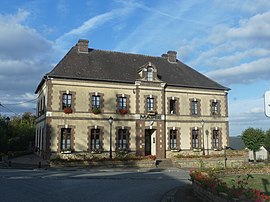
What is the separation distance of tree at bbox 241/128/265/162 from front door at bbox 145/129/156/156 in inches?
546

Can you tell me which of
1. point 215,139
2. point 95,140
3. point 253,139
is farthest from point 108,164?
point 253,139

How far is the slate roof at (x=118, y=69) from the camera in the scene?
2778 centimetres

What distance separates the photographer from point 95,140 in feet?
90.3

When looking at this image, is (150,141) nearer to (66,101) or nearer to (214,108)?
(214,108)

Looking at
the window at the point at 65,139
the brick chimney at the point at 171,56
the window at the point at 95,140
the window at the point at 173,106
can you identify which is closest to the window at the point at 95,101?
the window at the point at 95,140

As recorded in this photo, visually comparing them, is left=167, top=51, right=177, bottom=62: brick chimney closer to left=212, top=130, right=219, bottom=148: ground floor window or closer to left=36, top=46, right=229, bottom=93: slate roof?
left=36, top=46, right=229, bottom=93: slate roof

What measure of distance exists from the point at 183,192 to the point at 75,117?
16.4 metres

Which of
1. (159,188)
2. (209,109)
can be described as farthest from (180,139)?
(159,188)

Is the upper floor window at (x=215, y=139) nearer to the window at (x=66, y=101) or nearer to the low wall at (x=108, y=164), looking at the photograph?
the low wall at (x=108, y=164)

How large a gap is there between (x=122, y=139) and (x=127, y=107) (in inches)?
121

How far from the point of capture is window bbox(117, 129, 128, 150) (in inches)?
1117

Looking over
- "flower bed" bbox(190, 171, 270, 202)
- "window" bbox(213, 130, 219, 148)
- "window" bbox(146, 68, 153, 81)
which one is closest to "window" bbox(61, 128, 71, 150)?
"window" bbox(146, 68, 153, 81)

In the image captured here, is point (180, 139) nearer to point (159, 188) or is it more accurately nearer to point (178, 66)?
point (178, 66)

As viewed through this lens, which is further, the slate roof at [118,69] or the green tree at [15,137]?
the green tree at [15,137]
